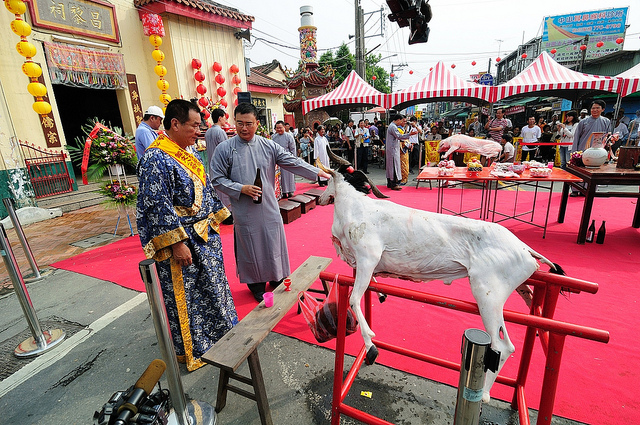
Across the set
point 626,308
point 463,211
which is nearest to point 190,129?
point 626,308

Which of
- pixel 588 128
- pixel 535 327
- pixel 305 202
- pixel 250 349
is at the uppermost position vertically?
pixel 588 128

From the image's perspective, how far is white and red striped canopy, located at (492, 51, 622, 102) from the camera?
7.43 metres

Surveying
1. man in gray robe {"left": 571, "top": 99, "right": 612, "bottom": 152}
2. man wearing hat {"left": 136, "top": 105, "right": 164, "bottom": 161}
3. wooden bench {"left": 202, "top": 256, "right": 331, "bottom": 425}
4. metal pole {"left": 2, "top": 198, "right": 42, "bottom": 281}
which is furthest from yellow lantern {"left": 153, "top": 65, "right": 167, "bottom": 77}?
man in gray robe {"left": 571, "top": 99, "right": 612, "bottom": 152}

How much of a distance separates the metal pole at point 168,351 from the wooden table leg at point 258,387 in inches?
14.3

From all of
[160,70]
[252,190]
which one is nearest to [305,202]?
[252,190]

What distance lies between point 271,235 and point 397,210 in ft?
4.70

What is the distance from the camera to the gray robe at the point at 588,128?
6293 mm

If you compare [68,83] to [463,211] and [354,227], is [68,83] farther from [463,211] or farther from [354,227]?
[463,211]

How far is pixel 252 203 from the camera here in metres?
2.76

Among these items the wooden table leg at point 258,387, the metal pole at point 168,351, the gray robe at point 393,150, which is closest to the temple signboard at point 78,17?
the gray robe at point 393,150

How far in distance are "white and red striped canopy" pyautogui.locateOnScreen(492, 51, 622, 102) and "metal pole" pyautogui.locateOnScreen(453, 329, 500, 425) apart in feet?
30.1

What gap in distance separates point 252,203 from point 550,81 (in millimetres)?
9133

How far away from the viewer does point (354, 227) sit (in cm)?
177

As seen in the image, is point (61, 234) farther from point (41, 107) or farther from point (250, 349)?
point (250, 349)
